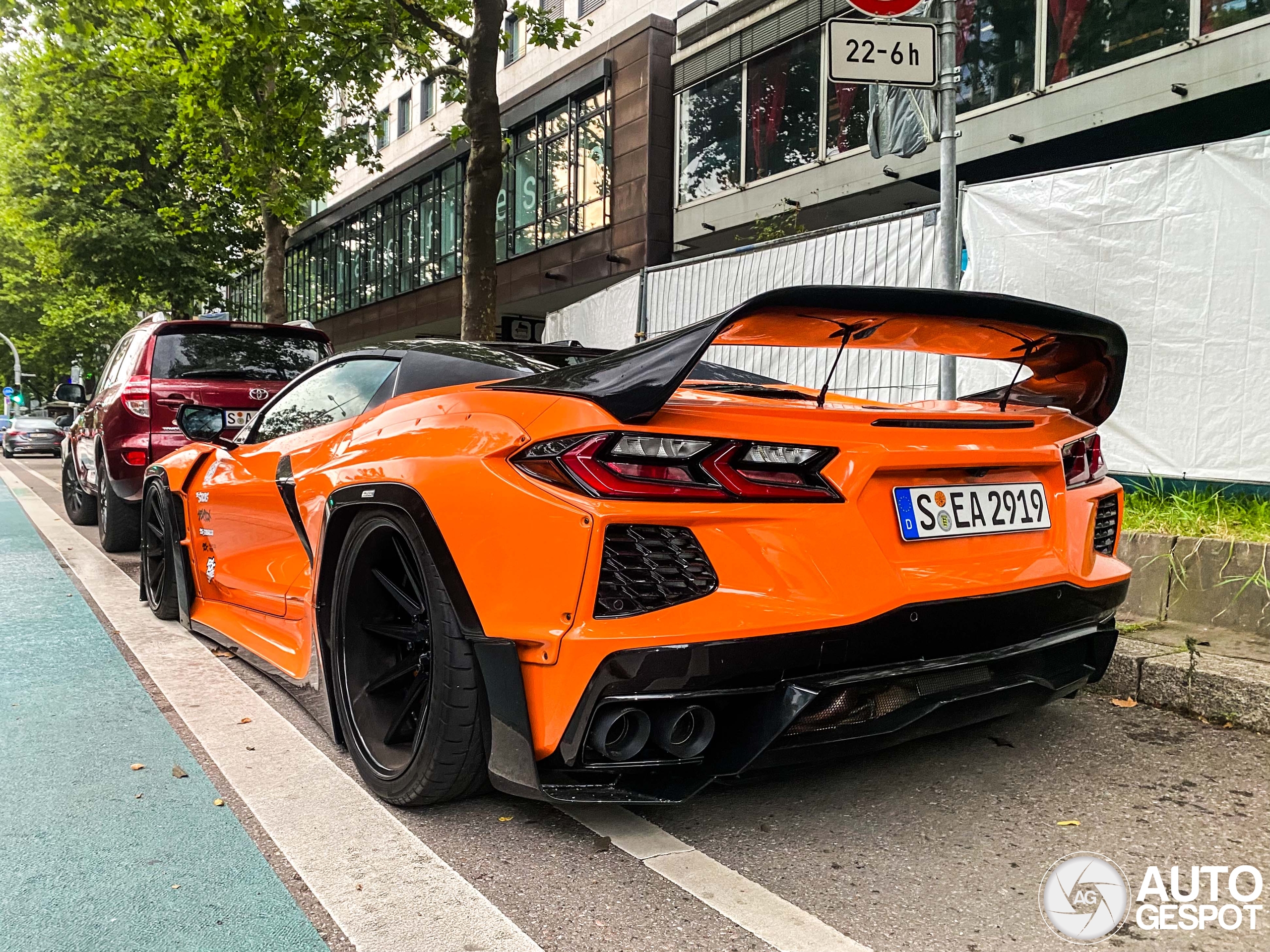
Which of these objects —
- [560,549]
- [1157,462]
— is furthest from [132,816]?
[1157,462]

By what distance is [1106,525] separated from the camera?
2941mm

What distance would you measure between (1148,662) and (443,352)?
2738 millimetres

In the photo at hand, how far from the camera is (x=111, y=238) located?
68.9ft

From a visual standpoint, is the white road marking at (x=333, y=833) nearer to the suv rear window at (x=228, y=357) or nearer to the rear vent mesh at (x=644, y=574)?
the rear vent mesh at (x=644, y=574)

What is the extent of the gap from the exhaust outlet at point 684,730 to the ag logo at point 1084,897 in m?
0.80

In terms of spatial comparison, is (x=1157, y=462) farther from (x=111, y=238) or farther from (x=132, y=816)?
(x=111, y=238)

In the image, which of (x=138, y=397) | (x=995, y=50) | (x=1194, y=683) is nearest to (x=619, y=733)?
(x=1194, y=683)

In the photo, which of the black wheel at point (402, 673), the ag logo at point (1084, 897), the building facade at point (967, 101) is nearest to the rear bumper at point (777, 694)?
the black wheel at point (402, 673)

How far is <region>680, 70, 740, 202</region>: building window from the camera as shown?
16891 mm

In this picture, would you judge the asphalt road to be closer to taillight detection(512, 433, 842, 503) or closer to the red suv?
taillight detection(512, 433, 842, 503)

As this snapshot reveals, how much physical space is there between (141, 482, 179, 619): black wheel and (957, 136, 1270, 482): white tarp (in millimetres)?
4723

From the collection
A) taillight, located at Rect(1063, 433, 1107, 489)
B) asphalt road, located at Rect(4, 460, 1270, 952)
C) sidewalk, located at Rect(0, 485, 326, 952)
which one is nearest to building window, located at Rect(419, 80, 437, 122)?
sidewalk, located at Rect(0, 485, 326, 952)

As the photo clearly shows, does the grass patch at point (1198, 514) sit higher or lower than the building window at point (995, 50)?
lower

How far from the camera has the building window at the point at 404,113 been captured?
2983cm
